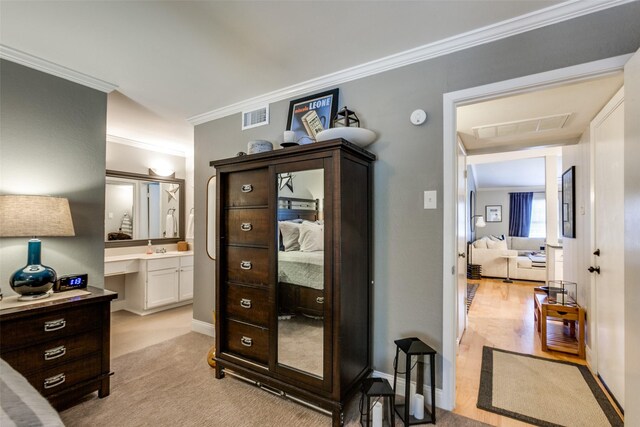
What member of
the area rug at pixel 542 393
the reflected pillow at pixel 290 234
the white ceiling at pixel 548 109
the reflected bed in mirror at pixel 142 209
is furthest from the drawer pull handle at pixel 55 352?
the white ceiling at pixel 548 109

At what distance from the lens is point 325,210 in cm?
184

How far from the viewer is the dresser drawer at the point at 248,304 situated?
2.11 meters

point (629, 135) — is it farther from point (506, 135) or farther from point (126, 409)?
point (126, 409)

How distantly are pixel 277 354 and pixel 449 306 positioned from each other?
1199 mm

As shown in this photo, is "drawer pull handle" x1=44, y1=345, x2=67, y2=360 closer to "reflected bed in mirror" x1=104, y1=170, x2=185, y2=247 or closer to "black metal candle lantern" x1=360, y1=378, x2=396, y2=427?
"black metal candle lantern" x1=360, y1=378, x2=396, y2=427

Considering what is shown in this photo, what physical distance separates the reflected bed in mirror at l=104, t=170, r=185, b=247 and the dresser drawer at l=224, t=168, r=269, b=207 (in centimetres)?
262

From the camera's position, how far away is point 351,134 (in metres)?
2.07

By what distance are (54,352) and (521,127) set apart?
13.8 ft

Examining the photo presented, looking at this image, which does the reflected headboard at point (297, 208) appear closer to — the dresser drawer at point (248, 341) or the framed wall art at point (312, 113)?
the framed wall art at point (312, 113)

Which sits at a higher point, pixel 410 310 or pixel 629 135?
pixel 629 135

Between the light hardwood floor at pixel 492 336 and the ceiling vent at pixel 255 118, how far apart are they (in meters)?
2.78

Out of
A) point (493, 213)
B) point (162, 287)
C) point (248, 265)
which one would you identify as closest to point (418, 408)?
point (248, 265)

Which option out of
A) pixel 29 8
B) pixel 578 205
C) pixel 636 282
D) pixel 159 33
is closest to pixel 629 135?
pixel 636 282

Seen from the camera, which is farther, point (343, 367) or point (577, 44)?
point (343, 367)
